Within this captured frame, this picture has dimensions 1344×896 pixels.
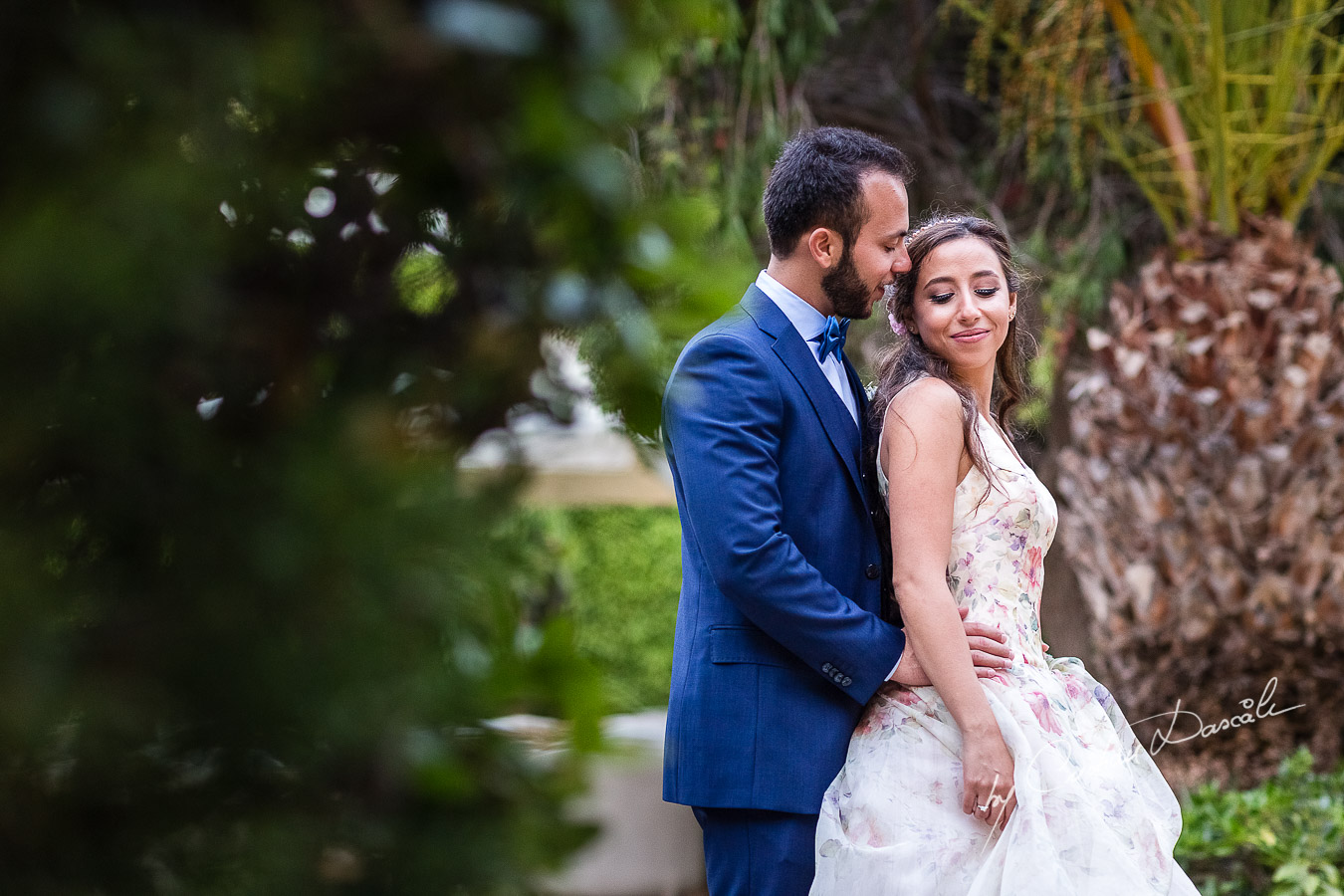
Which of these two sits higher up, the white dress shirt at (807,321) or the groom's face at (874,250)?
the groom's face at (874,250)

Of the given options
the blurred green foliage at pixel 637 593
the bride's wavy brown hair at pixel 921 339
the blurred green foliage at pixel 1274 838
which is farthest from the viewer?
the blurred green foliage at pixel 637 593

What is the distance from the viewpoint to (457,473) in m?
0.52

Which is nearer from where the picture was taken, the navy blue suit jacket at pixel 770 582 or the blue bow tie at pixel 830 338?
the navy blue suit jacket at pixel 770 582

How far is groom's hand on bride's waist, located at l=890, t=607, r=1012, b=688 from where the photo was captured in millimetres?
2006

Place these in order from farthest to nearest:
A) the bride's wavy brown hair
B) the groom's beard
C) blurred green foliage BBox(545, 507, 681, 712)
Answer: blurred green foliage BBox(545, 507, 681, 712), the groom's beard, the bride's wavy brown hair

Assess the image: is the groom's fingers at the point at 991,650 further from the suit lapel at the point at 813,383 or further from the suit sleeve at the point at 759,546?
the suit lapel at the point at 813,383

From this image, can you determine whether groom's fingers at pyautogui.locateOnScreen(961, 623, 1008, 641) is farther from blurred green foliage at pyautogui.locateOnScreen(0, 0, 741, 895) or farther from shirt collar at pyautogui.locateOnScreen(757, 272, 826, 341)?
blurred green foliage at pyautogui.locateOnScreen(0, 0, 741, 895)

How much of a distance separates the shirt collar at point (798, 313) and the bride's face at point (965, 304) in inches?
8.1

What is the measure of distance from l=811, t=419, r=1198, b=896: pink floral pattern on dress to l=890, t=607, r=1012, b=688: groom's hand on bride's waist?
0.9 inches

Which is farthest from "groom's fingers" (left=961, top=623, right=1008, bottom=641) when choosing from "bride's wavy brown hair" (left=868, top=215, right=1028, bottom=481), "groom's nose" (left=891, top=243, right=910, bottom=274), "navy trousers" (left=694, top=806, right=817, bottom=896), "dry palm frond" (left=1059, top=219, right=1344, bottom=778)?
"dry palm frond" (left=1059, top=219, right=1344, bottom=778)

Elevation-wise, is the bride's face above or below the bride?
above

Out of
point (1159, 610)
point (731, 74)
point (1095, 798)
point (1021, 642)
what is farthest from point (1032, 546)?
point (731, 74)

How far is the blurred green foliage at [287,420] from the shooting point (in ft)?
1.52

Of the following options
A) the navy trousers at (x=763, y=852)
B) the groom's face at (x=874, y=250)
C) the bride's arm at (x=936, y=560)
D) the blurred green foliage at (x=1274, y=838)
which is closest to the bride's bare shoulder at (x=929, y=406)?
the bride's arm at (x=936, y=560)
